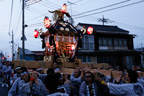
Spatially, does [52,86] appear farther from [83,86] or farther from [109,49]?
[109,49]

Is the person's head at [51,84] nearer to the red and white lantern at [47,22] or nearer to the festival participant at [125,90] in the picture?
the festival participant at [125,90]

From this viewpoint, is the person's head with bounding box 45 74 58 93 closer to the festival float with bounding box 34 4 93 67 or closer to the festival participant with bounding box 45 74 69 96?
the festival participant with bounding box 45 74 69 96

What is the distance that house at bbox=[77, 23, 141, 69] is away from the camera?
62.5 feet

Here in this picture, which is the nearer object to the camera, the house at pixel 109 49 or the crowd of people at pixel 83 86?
the crowd of people at pixel 83 86

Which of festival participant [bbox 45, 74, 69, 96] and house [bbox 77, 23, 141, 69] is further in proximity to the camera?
house [bbox 77, 23, 141, 69]

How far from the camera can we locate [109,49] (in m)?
20.2

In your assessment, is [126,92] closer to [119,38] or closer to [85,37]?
[85,37]

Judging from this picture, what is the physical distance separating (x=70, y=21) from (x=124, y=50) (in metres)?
14.3

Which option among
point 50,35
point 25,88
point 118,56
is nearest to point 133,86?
point 25,88

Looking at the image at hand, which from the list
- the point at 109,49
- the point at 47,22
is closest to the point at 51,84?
the point at 47,22

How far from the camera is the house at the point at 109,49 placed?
19.0 metres

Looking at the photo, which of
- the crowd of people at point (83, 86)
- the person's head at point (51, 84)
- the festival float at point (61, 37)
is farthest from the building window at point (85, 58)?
the person's head at point (51, 84)

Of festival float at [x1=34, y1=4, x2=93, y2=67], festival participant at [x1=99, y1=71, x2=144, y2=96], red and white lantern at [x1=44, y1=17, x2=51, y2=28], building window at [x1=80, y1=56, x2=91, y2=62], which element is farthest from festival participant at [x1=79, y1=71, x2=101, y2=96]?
building window at [x1=80, y1=56, x2=91, y2=62]

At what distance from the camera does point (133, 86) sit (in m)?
2.49
